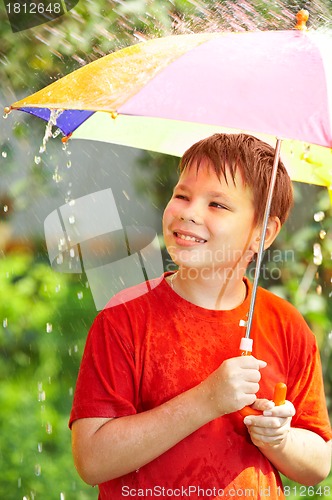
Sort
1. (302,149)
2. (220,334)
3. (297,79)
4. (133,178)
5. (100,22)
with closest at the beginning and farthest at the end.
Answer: (297,79), (220,334), (302,149), (133,178), (100,22)

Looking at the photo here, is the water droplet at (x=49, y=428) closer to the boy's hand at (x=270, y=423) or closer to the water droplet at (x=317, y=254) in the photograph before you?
the water droplet at (x=317, y=254)

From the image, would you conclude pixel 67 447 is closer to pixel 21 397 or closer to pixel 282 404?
pixel 21 397

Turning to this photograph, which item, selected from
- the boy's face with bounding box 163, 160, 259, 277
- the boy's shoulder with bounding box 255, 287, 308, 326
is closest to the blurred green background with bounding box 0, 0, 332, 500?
the boy's shoulder with bounding box 255, 287, 308, 326

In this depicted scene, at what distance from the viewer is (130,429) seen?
5.73 feet

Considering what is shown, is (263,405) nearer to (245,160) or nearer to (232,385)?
(232,385)

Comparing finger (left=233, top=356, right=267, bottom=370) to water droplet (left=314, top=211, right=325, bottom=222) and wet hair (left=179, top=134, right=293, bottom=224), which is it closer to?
wet hair (left=179, top=134, right=293, bottom=224)

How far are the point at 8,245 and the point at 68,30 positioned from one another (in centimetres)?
99

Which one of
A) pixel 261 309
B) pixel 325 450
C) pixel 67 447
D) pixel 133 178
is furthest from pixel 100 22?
pixel 325 450

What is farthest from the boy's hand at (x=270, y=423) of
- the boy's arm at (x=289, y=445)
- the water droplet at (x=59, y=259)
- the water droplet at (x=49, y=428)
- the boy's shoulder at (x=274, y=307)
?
the water droplet at (x=49, y=428)

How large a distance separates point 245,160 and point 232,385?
528 millimetres

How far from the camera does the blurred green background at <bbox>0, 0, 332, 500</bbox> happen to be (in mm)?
3637

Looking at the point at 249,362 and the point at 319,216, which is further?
the point at 319,216

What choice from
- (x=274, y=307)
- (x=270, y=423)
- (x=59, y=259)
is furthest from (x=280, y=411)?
(x=59, y=259)

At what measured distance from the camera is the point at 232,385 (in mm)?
1729
